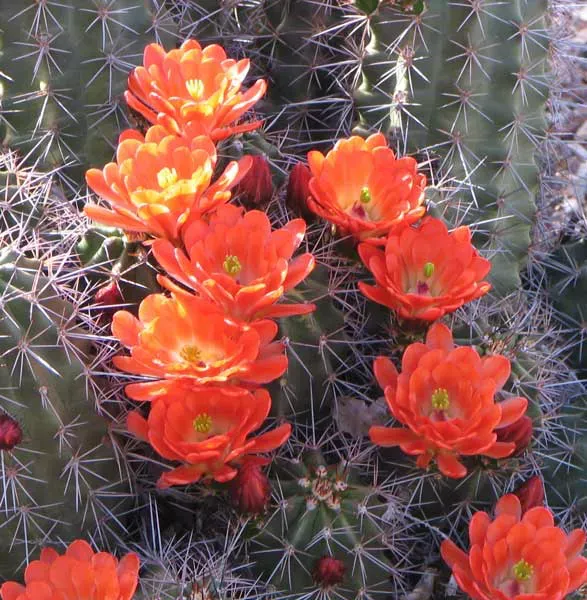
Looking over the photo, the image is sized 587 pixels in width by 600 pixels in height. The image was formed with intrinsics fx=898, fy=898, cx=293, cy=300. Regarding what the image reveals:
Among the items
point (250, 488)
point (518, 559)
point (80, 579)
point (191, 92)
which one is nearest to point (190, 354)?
point (250, 488)

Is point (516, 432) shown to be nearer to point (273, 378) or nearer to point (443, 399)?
point (443, 399)

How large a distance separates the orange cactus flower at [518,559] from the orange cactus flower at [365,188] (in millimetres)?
514

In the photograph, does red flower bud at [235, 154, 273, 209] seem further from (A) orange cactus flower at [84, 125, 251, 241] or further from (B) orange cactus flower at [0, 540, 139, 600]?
(B) orange cactus flower at [0, 540, 139, 600]

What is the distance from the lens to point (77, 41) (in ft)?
6.12

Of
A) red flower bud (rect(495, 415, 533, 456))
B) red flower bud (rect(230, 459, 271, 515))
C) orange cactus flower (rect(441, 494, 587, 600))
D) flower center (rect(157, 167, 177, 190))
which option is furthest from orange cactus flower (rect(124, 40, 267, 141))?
orange cactus flower (rect(441, 494, 587, 600))

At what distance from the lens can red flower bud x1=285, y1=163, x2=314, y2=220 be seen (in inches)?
62.2

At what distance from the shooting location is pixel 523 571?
141 cm

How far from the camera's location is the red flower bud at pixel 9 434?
1.35m

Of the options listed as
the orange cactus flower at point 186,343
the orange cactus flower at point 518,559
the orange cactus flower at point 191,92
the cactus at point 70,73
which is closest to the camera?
the orange cactus flower at point 186,343

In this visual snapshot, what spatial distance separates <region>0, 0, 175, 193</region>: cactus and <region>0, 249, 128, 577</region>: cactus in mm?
445

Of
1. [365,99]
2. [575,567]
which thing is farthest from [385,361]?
[365,99]

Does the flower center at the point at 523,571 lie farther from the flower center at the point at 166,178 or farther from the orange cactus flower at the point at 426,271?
the flower center at the point at 166,178

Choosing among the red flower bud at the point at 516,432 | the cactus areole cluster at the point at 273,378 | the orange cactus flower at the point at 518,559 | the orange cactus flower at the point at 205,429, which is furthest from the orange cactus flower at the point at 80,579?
the red flower bud at the point at 516,432

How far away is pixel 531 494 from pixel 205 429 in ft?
1.99
